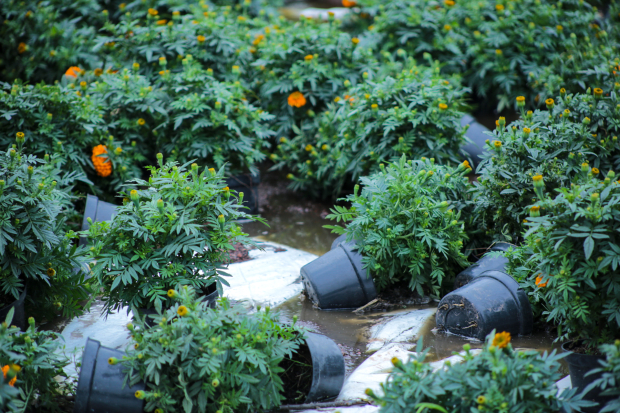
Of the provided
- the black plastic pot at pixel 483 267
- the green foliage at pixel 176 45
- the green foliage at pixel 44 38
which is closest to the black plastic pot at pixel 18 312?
the black plastic pot at pixel 483 267

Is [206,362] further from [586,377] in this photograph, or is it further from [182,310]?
[586,377]

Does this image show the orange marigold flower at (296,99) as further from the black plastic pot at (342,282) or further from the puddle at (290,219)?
the black plastic pot at (342,282)

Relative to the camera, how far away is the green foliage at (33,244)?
2.56m

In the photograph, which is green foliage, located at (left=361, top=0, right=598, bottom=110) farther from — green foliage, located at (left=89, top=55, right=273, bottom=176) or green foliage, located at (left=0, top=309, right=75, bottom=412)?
green foliage, located at (left=0, top=309, right=75, bottom=412)

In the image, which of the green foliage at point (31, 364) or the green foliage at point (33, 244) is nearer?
the green foliage at point (31, 364)

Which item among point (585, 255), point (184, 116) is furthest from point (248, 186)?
point (585, 255)

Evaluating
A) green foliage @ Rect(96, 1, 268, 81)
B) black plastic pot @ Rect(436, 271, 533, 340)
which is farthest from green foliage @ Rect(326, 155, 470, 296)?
green foliage @ Rect(96, 1, 268, 81)

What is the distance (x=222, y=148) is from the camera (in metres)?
4.51

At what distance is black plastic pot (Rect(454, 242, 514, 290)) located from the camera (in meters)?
3.17

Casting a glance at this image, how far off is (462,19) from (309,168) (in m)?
2.74

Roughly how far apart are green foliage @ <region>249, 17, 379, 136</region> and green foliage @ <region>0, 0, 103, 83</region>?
200cm

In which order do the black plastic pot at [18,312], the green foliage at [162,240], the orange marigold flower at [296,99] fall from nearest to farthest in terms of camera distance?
the green foliage at [162,240]
the black plastic pot at [18,312]
the orange marigold flower at [296,99]

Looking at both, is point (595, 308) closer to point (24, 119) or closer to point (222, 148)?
point (222, 148)

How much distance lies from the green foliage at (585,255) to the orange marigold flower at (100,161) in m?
3.32
